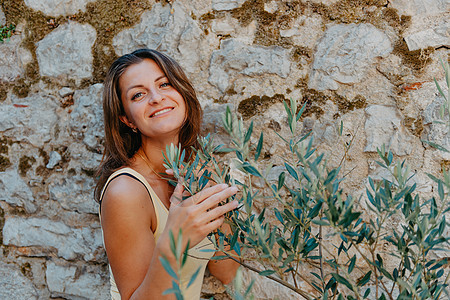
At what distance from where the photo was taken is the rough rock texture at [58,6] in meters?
2.20

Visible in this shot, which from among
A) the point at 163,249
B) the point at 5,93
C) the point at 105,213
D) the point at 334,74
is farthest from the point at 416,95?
the point at 5,93

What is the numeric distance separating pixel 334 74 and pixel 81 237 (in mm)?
1608

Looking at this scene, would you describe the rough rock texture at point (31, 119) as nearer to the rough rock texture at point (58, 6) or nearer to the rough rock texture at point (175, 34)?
the rough rock texture at point (58, 6)

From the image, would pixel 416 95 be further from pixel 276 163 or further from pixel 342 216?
pixel 342 216

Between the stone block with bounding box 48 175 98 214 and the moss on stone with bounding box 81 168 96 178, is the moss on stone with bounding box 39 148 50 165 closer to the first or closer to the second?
the stone block with bounding box 48 175 98 214

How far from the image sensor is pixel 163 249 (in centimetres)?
134

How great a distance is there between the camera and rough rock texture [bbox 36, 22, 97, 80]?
7.15 feet

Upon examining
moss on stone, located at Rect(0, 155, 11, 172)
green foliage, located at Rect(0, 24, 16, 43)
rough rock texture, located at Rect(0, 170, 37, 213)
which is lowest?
rough rock texture, located at Rect(0, 170, 37, 213)

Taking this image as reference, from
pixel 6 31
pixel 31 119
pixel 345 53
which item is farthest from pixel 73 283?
pixel 345 53

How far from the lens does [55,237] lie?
7.18 ft

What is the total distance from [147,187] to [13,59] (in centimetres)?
133

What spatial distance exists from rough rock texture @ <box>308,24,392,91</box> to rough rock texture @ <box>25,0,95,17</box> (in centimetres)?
136

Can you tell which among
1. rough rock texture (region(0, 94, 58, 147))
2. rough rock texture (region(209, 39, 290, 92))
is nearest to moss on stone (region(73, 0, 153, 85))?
rough rock texture (region(0, 94, 58, 147))

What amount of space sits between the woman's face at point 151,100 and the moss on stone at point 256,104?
322 millimetres
